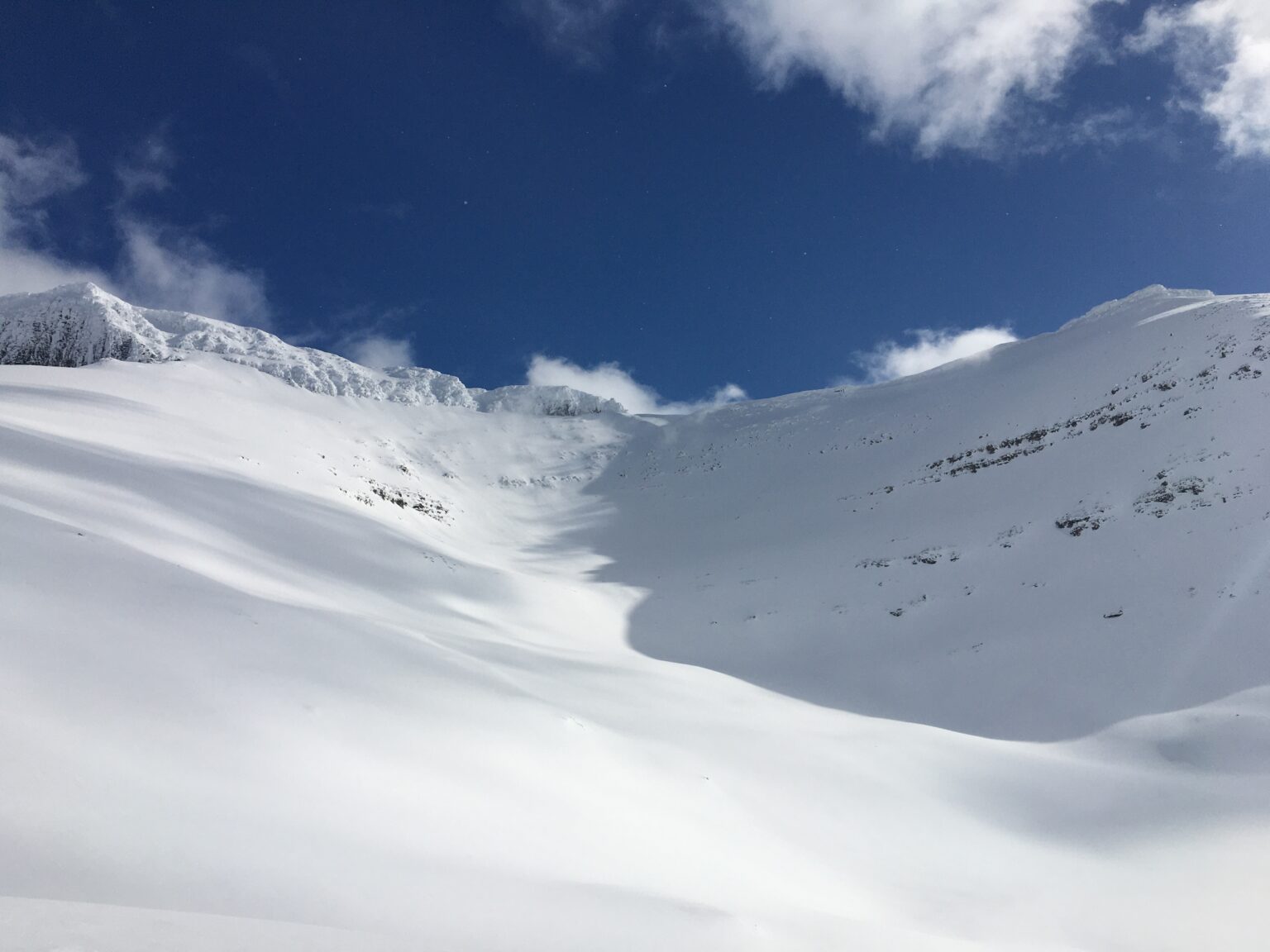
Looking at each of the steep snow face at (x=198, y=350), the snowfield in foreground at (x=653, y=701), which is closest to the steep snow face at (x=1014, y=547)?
the snowfield in foreground at (x=653, y=701)

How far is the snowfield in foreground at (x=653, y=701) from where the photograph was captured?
4078mm

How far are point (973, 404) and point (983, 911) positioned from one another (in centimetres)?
3840

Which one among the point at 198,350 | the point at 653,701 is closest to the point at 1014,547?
the point at 653,701

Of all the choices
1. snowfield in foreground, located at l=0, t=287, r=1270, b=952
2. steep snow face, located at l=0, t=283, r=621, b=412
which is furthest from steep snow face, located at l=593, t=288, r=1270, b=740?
steep snow face, located at l=0, t=283, r=621, b=412

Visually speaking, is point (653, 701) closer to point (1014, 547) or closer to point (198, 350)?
point (1014, 547)

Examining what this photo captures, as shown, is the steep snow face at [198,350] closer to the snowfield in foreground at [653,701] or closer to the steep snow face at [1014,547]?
the snowfield in foreground at [653,701]

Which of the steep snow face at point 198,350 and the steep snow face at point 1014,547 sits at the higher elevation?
the steep snow face at point 198,350

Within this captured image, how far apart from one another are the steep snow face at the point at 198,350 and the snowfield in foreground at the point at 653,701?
2628 cm

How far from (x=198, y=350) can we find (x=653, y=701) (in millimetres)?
69729

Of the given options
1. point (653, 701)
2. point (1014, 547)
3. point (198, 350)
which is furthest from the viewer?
point (198, 350)

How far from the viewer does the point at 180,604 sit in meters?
7.37

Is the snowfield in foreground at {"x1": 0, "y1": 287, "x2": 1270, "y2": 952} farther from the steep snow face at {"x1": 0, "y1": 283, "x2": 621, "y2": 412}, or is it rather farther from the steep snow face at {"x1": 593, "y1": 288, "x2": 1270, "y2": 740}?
the steep snow face at {"x1": 0, "y1": 283, "x2": 621, "y2": 412}

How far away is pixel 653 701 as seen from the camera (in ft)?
38.8

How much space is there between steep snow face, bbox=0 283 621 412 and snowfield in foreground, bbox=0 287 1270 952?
2628 centimetres
